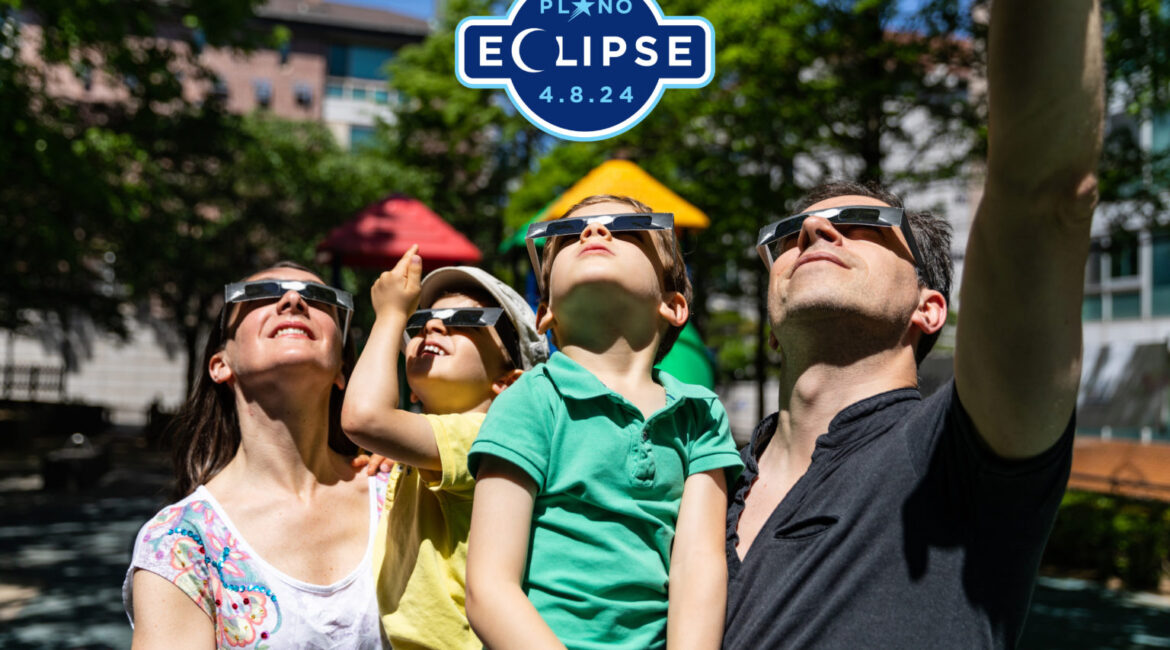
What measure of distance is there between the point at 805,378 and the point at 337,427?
129cm

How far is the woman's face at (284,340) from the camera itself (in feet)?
7.91

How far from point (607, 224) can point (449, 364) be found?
601 mm

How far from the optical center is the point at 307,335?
7.98 feet

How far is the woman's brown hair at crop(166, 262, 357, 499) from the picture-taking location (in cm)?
258

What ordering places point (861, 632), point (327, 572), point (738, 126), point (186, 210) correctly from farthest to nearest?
point (186, 210) < point (738, 126) < point (327, 572) < point (861, 632)

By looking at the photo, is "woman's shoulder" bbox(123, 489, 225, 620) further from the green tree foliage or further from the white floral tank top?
the green tree foliage

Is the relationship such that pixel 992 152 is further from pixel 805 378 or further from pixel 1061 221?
pixel 805 378

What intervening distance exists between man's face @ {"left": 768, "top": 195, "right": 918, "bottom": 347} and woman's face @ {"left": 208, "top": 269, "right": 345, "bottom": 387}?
3.64 feet

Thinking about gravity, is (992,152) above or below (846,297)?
above

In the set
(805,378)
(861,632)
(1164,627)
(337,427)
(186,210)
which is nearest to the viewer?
(861,632)

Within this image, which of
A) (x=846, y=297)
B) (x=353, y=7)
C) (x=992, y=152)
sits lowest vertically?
(x=846, y=297)

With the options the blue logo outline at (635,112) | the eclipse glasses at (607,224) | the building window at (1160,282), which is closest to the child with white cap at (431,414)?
the eclipse glasses at (607,224)

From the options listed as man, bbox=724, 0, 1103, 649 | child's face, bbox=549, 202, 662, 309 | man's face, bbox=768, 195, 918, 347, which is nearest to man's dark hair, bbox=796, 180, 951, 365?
man, bbox=724, 0, 1103, 649

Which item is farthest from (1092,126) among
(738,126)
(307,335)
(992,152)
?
(738,126)
